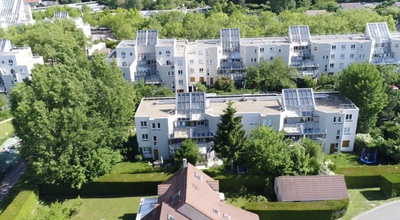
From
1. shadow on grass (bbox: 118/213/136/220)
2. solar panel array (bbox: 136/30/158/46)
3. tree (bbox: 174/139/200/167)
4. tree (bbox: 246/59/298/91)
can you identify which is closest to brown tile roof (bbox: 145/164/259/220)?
shadow on grass (bbox: 118/213/136/220)

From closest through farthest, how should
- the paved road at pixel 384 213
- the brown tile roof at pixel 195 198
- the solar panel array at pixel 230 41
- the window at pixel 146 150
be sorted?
1. the brown tile roof at pixel 195 198
2. the paved road at pixel 384 213
3. the window at pixel 146 150
4. the solar panel array at pixel 230 41

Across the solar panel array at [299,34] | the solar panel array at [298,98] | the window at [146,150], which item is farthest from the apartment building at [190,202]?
the solar panel array at [299,34]

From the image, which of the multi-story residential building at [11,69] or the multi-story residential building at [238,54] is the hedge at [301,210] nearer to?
the multi-story residential building at [238,54]

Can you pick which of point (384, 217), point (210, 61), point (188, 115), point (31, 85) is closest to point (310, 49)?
point (210, 61)

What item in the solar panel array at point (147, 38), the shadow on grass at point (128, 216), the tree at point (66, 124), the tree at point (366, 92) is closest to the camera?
the shadow on grass at point (128, 216)

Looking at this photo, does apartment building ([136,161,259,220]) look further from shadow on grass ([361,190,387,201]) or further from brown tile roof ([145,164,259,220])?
shadow on grass ([361,190,387,201])

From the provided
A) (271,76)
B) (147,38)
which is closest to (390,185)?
(271,76)

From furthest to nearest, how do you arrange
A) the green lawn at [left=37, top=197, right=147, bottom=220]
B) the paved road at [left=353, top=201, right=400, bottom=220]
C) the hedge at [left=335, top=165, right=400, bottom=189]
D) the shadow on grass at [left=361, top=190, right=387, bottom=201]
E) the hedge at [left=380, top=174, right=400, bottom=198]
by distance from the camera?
the hedge at [left=335, top=165, right=400, bottom=189], the shadow on grass at [left=361, top=190, right=387, bottom=201], the hedge at [left=380, top=174, right=400, bottom=198], the green lawn at [left=37, top=197, right=147, bottom=220], the paved road at [left=353, top=201, right=400, bottom=220]
